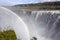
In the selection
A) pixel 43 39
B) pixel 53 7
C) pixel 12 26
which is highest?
pixel 53 7

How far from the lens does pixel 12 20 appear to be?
1.20m

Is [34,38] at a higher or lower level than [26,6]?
lower

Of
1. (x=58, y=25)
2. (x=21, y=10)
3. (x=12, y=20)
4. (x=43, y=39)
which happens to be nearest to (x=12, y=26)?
(x=12, y=20)

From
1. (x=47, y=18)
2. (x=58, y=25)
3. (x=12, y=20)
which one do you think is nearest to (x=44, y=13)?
(x=47, y=18)

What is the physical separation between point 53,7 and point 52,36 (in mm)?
237

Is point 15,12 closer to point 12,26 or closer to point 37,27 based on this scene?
point 12,26

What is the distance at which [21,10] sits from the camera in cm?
121

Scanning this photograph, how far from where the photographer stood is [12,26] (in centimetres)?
A: 120

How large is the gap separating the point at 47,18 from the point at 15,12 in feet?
0.88

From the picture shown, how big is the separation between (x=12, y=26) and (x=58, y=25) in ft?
1.24

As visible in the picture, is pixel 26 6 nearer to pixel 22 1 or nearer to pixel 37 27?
pixel 22 1

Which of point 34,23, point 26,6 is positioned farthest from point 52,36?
point 26,6

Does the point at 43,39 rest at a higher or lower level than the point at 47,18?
lower

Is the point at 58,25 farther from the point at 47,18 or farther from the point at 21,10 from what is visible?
the point at 21,10
